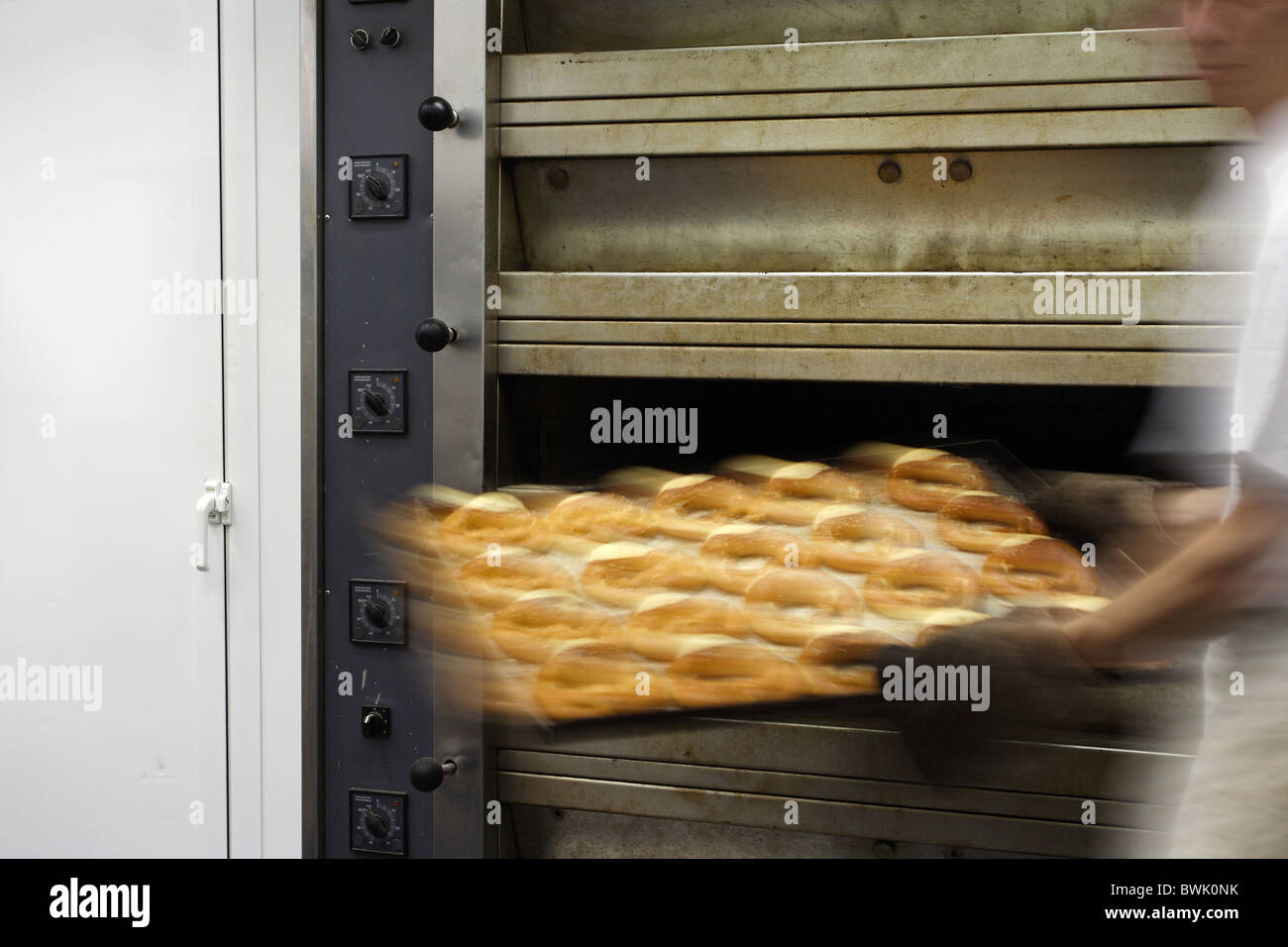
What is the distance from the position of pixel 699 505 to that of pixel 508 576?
→ 31cm

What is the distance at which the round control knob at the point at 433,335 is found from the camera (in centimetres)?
141

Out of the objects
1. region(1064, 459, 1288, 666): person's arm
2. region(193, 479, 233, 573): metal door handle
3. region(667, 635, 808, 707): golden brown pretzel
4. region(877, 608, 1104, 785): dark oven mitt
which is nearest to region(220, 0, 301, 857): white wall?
region(193, 479, 233, 573): metal door handle

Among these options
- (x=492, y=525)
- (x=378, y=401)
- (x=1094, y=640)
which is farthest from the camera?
(x=378, y=401)

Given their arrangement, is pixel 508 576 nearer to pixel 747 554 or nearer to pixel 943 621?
pixel 747 554

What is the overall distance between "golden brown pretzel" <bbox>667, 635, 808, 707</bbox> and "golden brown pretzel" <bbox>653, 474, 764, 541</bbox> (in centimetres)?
17

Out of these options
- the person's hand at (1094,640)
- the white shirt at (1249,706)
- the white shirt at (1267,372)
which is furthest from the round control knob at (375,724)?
the white shirt at (1267,372)

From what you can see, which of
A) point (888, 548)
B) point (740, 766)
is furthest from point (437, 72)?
point (740, 766)

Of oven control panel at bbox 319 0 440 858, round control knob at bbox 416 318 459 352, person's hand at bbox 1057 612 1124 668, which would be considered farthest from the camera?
oven control panel at bbox 319 0 440 858

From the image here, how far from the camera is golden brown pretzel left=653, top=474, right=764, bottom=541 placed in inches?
53.5

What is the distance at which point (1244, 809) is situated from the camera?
1159 mm

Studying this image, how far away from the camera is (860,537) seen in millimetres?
1306

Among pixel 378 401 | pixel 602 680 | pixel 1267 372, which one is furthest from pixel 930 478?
pixel 378 401

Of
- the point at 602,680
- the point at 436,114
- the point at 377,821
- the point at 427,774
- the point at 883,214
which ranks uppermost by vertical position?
the point at 436,114

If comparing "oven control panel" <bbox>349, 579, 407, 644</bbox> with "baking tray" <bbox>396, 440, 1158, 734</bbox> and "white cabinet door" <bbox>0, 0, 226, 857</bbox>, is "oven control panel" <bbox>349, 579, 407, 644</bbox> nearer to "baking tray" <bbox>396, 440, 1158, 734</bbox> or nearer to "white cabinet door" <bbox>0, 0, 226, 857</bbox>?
"baking tray" <bbox>396, 440, 1158, 734</bbox>
